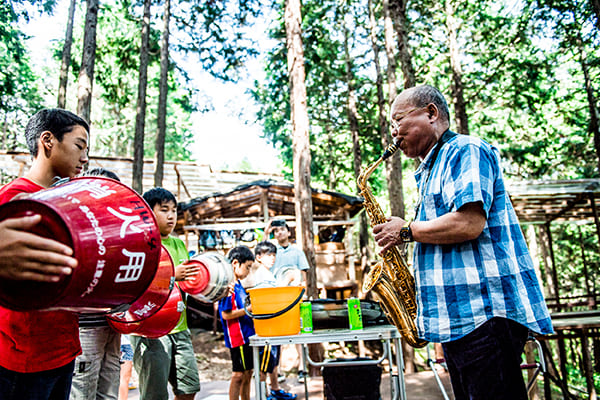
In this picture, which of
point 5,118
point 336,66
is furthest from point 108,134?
point 336,66

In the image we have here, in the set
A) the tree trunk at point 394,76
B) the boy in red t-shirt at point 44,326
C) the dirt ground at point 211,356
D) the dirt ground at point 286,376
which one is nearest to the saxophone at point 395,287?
the boy in red t-shirt at point 44,326

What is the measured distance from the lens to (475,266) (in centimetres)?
194

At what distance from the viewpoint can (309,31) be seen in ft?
43.8

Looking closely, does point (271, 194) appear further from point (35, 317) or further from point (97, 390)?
point (35, 317)

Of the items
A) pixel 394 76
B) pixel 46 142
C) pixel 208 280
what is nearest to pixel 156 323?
pixel 208 280

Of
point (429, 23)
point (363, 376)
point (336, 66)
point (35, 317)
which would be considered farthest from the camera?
point (336, 66)

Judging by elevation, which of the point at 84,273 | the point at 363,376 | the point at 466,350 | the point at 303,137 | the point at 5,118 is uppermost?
the point at 5,118

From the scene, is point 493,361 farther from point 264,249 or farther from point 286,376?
point 286,376

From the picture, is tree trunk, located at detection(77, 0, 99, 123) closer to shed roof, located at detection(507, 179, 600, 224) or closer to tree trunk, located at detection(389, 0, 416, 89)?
tree trunk, located at detection(389, 0, 416, 89)

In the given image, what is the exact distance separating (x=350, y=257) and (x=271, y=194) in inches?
126

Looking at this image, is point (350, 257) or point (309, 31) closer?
point (350, 257)

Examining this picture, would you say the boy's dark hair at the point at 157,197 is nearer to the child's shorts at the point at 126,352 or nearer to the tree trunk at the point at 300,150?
the child's shorts at the point at 126,352

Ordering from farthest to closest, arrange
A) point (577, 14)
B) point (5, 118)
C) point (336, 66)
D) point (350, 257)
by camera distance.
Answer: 1. point (5, 118)
2. point (336, 66)
3. point (350, 257)
4. point (577, 14)

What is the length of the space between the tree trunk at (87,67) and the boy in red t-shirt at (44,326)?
6052 millimetres
